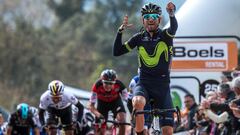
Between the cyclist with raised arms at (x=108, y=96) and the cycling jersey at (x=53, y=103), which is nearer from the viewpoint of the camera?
the cyclist with raised arms at (x=108, y=96)

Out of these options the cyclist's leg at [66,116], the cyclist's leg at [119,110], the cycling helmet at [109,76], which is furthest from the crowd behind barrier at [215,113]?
the cycling helmet at [109,76]

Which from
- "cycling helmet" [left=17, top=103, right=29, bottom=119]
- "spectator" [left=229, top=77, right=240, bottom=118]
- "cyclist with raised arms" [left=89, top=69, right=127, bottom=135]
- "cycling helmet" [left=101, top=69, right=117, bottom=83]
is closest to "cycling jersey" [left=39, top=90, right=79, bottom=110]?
"cyclist with raised arms" [left=89, top=69, right=127, bottom=135]

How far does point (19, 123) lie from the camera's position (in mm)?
24359

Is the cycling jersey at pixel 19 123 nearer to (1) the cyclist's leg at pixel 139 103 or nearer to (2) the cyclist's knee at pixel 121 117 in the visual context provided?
(2) the cyclist's knee at pixel 121 117

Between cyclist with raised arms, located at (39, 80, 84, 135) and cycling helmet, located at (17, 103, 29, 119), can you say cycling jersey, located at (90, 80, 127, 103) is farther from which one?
cycling helmet, located at (17, 103, 29, 119)

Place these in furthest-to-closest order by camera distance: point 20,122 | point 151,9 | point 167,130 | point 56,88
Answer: point 20,122 → point 56,88 → point 151,9 → point 167,130

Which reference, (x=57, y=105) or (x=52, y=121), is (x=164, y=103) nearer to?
(x=52, y=121)

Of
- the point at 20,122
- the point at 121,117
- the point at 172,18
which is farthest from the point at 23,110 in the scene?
the point at 172,18

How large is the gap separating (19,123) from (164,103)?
8.40 m

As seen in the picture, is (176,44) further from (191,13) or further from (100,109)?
(100,109)

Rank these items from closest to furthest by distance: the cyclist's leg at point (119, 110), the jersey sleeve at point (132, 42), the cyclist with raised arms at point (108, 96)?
the jersey sleeve at point (132, 42), the cyclist with raised arms at point (108, 96), the cyclist's leg at point (119, 110)

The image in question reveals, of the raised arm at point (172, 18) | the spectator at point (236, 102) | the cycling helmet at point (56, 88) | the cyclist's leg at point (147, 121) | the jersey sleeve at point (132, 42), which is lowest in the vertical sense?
the cyclist's leg at point (147, 121)

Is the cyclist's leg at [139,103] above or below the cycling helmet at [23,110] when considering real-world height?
below

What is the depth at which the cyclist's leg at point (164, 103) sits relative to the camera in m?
16.6
